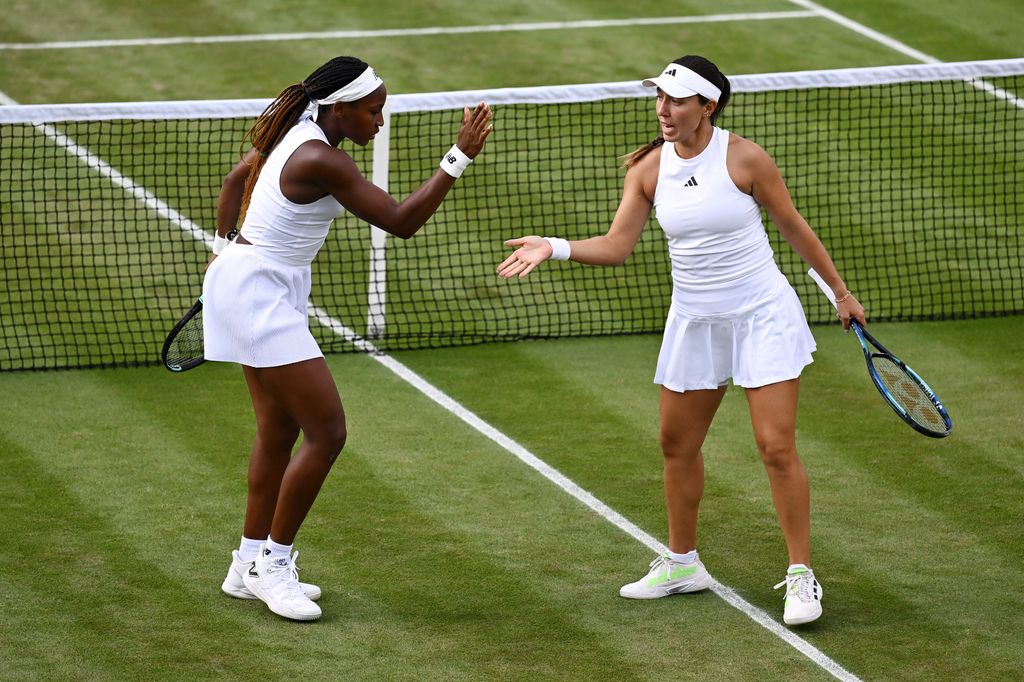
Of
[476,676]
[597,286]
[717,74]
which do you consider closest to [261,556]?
[476,676]

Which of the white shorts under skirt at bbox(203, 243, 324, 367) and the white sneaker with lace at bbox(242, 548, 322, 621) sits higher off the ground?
the white shorts under skirt at bbox(203, 243, 324, 367)

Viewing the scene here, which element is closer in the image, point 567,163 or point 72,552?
point 72,552

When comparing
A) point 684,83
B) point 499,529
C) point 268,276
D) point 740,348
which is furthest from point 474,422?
point 684,83

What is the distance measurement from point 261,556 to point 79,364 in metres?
4.12

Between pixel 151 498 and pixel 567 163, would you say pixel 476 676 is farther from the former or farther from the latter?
pixel 567 163

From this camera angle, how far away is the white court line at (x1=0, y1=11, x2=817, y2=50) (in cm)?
→ 1855

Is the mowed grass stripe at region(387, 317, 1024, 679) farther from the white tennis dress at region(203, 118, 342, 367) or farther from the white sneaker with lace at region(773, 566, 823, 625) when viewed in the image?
the white tennis dress at region(203, 118, 342, 367)

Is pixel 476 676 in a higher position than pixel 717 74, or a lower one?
lower

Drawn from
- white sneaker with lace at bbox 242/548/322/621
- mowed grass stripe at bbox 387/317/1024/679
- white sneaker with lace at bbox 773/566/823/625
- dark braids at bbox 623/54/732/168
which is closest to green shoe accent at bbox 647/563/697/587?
mowed grass stripe at bbox 387/317/1024/679

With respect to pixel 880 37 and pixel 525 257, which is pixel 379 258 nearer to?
pixel 525 257

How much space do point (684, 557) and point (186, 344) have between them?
270 centimetres

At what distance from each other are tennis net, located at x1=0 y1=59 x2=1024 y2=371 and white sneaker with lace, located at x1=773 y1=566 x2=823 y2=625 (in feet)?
15.3

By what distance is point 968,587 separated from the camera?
7789 millimetres

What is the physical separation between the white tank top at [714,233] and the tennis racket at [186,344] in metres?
2.32
